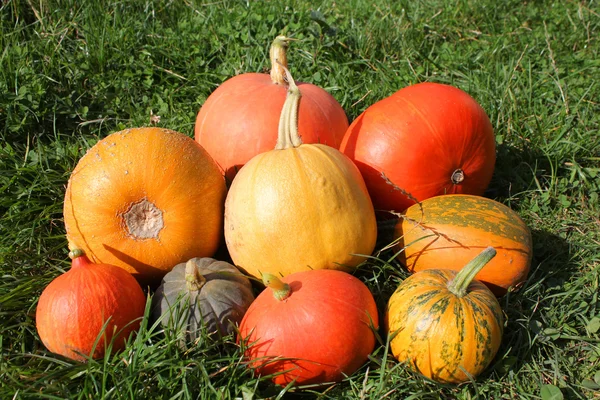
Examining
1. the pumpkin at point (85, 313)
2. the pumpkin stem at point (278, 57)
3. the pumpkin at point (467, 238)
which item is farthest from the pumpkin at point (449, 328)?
the pumpkin stem at point (278, 57)

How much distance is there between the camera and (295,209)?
283cm

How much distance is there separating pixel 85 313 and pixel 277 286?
89cm

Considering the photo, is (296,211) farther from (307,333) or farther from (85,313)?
(85,313)

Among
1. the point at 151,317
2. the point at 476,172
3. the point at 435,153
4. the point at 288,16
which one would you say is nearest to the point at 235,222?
the point at 151,317

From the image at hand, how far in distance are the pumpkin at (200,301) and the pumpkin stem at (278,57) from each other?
1514 millimetres

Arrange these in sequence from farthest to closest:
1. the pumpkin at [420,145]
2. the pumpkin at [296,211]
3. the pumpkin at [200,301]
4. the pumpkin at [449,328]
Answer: the pumpkin at [420,145] → the pumpkin at [296,211] → the pumpkin at [200,301] → the pumpkin at [449,328]

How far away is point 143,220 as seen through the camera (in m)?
3.12

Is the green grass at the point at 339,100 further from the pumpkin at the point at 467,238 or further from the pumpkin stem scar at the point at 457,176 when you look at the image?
the pumpkin stem scar at the point at 457,176

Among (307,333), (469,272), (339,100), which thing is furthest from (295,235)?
(339,100)

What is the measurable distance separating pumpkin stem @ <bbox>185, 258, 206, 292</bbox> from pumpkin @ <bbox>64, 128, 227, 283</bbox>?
433 millimetres

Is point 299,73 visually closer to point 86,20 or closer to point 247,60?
point 247,60

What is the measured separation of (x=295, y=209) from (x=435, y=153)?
1015 mm

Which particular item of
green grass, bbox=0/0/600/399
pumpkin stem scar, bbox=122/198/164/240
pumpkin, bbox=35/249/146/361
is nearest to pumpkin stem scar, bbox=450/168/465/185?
green grass, bbox=0/0/600/399

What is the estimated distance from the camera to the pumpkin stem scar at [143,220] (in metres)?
3.09
